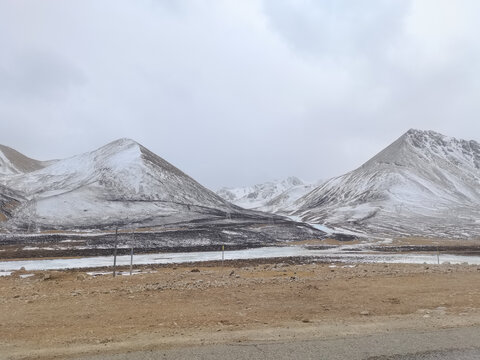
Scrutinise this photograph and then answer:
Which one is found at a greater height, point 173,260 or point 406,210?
point 406,210

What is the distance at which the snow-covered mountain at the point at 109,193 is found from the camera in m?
120

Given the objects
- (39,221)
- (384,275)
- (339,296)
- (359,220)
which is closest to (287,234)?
(359,220)

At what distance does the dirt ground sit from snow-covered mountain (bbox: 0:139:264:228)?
4097 inches

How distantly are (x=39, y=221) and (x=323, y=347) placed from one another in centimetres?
11639

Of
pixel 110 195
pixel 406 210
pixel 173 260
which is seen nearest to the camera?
pixel 173 260

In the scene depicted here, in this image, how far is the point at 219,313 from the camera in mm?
11391

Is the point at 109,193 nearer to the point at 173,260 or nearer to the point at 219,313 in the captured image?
the point at 173,260

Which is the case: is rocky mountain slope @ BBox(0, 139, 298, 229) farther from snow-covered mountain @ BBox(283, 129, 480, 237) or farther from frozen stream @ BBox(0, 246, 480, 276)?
frozen stream @ BBox(0, 246, 480, 276)

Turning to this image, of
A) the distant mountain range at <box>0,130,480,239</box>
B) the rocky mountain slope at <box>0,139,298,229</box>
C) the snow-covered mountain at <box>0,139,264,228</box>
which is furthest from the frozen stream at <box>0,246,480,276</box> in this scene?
the snow-covered mountain at <box>0,139,264,228</box>

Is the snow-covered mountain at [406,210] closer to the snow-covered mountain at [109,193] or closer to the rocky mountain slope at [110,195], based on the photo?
the rocky mountain slope at [110,195]

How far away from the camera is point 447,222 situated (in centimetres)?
13762

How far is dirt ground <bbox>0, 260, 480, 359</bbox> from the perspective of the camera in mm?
8773

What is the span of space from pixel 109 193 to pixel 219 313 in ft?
470

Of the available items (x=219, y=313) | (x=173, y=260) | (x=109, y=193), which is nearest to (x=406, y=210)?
(x=109, y=193)
